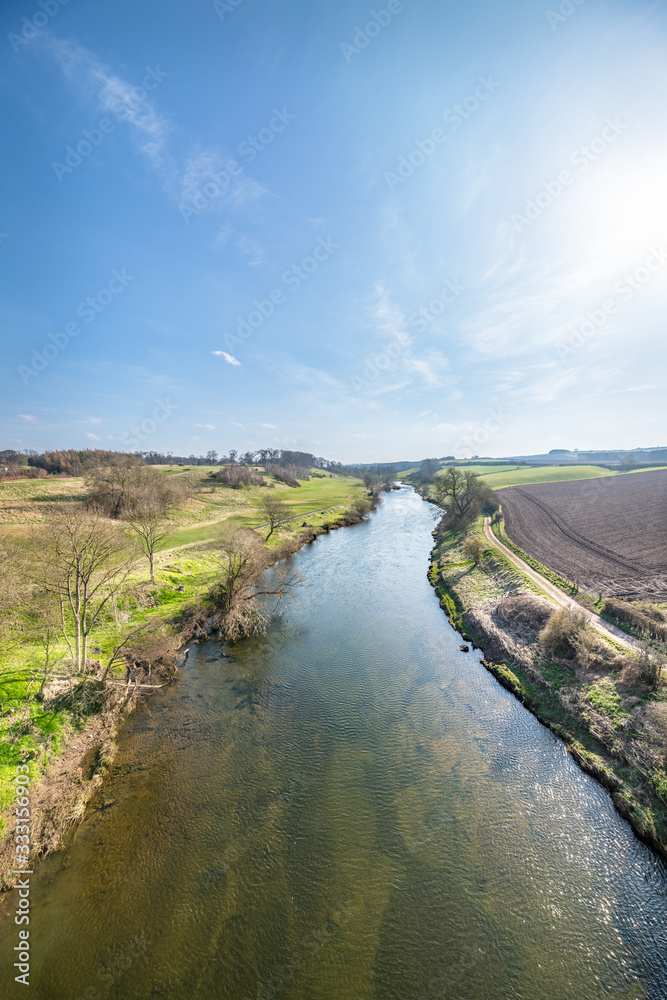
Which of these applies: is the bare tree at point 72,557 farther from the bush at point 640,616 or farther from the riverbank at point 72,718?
the bush at point 640,616

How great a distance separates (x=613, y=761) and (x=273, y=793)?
1335cm

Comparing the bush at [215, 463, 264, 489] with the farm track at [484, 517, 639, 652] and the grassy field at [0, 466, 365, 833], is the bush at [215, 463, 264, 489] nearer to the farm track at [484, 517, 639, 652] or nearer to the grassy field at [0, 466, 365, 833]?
the grassy field at [0, 466, 365, 833]

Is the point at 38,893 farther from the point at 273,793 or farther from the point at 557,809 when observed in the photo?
the point at 557,809

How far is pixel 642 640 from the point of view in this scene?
58.5 ft

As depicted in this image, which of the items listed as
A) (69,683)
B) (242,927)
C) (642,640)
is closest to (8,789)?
(69,683)

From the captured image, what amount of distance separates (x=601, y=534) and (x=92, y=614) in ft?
169

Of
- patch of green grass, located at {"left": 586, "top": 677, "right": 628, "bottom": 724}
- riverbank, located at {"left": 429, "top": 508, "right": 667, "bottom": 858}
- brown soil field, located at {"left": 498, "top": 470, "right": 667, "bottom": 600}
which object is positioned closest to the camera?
riverbank, located at {"left": 429, "top": 508, "right": 667, "bottom": 858}

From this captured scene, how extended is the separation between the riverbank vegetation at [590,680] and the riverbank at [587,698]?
0.03 m

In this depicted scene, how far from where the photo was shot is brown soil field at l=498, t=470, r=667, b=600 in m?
26.8

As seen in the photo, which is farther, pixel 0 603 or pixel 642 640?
pixel 642 640

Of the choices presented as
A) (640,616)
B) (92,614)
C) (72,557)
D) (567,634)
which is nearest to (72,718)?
(72,557)


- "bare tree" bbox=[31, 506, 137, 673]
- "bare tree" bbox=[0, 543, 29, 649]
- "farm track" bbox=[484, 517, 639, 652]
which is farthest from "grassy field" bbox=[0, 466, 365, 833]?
"farm track" bbox=[484, 517, 639, 652]

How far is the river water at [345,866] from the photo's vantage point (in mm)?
7898

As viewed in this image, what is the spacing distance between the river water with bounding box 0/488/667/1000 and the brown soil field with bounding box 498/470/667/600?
1697 centimetres
